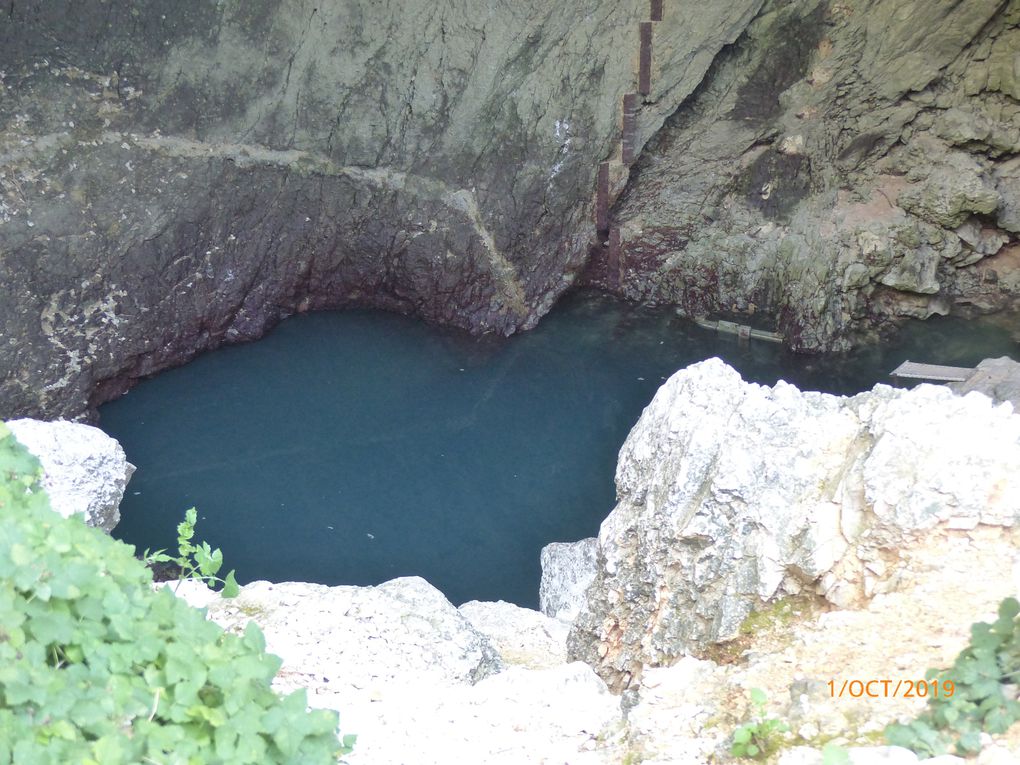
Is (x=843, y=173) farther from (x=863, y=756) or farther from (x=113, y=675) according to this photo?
(x=113, y=675)

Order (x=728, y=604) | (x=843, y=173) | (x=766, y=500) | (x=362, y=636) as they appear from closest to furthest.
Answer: (x=728, y=604) → (x=766, y=500) → (x=362, y=636) → (x=843, y=173)

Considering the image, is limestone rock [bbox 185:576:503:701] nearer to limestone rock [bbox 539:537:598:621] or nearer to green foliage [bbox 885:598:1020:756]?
green foliage [bbox 885:598:1020:756]

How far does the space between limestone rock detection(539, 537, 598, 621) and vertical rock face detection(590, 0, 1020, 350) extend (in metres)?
3.57

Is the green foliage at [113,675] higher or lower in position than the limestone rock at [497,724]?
higher

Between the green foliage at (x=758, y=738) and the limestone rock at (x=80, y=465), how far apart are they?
4566 mm

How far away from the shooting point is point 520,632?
5836 mm

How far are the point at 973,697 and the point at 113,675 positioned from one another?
2.00 m

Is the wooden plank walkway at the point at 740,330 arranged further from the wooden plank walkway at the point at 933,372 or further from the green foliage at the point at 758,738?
the green foliage at the point at 758,738

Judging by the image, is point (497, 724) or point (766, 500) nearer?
point (497, 724)

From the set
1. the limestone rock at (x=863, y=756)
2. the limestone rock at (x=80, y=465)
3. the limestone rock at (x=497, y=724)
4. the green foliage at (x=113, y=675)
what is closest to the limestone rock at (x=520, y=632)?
the limestone rock at (x=497, y=724)

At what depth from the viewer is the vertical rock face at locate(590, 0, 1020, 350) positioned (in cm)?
895

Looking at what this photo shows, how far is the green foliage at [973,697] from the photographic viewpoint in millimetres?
2334

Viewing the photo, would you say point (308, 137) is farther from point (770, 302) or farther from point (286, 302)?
point (770, 302)

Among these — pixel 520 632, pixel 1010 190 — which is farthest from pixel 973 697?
pixel 1010 190
